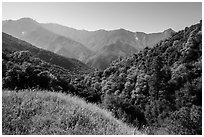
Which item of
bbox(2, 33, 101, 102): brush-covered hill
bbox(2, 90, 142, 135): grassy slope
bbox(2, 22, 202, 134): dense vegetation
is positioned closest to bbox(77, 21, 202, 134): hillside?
bbox(2, 22, 202, 134): dense vegetation

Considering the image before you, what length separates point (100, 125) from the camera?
19.7ft

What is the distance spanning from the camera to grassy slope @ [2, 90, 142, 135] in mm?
5299

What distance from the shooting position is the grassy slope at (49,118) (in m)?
5.30

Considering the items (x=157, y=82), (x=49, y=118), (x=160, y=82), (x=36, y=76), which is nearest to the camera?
(x=49, y=118)

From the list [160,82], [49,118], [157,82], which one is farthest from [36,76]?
[160,82]

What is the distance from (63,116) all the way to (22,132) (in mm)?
1171

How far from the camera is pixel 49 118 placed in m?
5.77

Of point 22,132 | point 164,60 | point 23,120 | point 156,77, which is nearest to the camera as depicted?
point 22,132

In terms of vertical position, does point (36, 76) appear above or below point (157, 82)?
above

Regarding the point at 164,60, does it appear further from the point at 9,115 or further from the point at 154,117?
the point at 9,115

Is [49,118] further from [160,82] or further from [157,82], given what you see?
[160,82]

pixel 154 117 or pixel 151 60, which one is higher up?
pixel 151 60

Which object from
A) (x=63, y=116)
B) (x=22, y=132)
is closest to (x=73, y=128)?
(x=63, y=116)

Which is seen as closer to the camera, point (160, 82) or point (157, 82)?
point (157, 82)
